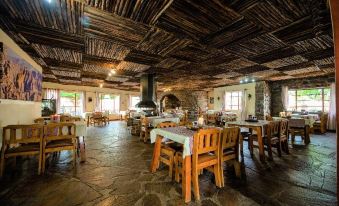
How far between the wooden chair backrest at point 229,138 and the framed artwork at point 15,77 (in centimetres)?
369

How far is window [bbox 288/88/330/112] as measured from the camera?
690cm

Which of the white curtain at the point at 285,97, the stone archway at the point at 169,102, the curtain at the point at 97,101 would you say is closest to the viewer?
the white curtain at the point at 285,97

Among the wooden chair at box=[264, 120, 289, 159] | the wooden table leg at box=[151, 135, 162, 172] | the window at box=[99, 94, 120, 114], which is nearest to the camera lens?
the wooden table leg at box=[151, 135, 162, 172]

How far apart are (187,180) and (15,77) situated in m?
3.81

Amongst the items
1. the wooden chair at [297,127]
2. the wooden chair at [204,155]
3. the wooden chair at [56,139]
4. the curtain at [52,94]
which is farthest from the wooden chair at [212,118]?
the curtain at [52,94]

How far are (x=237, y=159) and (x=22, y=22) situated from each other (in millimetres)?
3836

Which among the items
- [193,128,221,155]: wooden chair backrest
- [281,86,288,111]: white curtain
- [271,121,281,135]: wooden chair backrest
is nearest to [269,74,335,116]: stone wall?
[281,86,288,111]: white curtain

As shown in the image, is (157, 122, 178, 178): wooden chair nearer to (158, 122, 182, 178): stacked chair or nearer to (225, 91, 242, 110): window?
(158, 122, 182, 178): stacked chair

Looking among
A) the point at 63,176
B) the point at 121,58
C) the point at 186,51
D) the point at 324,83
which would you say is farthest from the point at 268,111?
the point at 63,176

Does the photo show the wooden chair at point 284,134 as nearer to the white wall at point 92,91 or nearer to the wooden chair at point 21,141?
the wooden chair at point 21,141

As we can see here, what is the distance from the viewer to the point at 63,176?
7.99 ft

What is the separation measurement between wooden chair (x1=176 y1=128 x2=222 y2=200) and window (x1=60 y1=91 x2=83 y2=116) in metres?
9.54

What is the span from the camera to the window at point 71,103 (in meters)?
9.45

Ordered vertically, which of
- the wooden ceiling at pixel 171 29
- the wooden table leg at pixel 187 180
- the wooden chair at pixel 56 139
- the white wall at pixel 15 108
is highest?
the wooden ceiling at pixel 171 29
